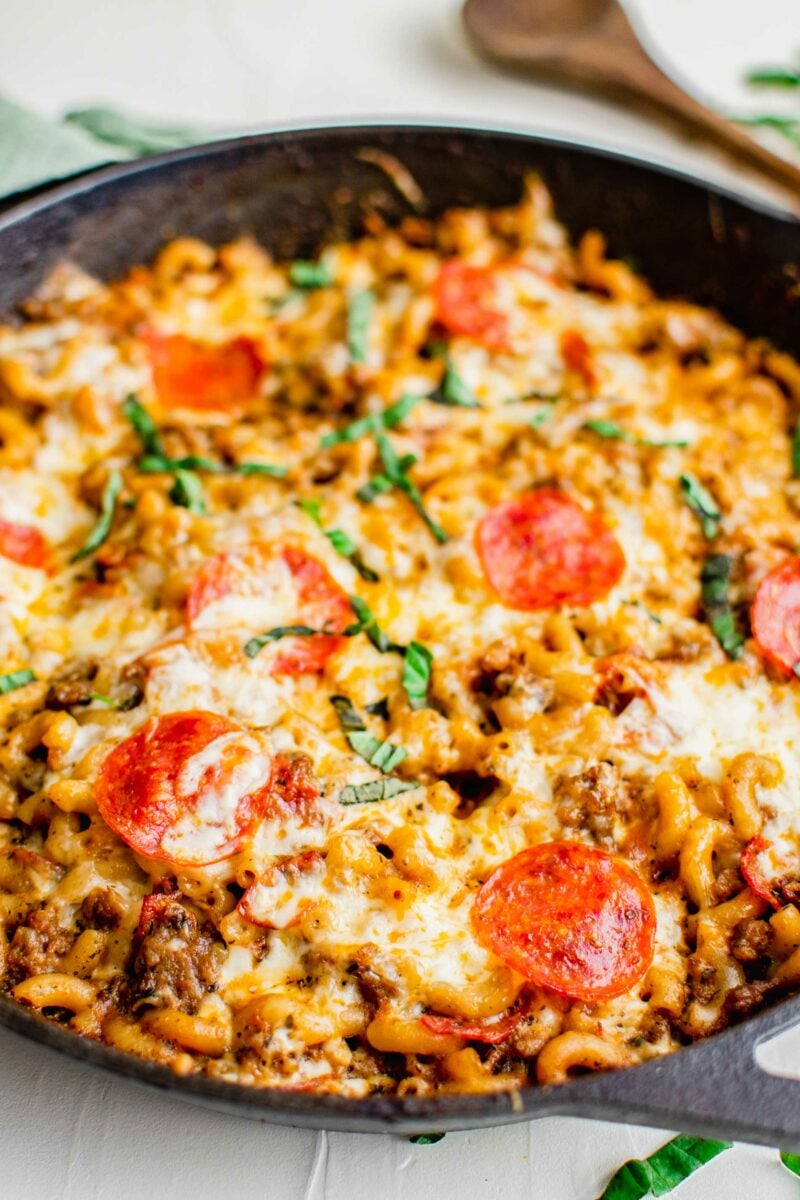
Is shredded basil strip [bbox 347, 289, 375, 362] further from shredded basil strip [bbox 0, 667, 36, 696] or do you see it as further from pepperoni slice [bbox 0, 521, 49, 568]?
shredded basil strip [bbox 0, 667, 36, 696]

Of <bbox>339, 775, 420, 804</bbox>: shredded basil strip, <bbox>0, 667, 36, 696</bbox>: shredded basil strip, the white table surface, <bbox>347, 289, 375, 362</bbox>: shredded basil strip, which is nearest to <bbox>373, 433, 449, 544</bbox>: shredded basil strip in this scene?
<bbox>347, 289, 375, 362</bbox>: shredded basil strip

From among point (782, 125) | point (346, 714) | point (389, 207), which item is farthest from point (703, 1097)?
point (782, 125)

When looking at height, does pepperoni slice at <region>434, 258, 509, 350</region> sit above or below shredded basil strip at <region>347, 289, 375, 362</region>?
above

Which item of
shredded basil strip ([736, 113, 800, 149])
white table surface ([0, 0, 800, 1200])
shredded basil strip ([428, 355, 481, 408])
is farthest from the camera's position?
white table surface ([0, 0, 800, 1200])

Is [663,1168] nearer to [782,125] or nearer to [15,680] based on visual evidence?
[15,680]

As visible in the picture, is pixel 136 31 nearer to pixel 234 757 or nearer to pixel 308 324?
pixel 308 324

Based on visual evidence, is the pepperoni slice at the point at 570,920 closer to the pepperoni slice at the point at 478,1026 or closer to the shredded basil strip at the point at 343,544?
the pepperoni slice at the point at 478,1026

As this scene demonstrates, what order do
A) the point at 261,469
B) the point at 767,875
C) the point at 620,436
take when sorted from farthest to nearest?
the point at 620,436 → the point at 261,469 → the point at 767,875
